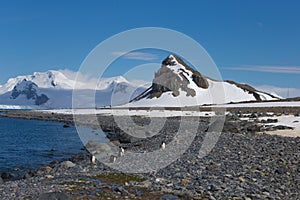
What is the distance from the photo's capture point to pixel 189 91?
149 meters

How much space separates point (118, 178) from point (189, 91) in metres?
134

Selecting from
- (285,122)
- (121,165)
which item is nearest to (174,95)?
(285,122)

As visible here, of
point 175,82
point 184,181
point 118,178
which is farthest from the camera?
point 175,82

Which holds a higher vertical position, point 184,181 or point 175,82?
point 175,82

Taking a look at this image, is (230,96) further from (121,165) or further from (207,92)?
(121,165)

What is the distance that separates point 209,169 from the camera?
54.3 ft

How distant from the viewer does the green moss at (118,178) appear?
50.8 feet

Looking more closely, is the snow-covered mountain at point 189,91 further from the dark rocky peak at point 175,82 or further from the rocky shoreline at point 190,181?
the rocky shoreline at point 190,181

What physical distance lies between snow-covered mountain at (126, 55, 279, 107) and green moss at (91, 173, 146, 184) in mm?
114388

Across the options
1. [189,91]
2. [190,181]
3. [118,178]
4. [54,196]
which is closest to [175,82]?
[189,91]

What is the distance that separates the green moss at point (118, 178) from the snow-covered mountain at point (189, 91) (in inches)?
4503

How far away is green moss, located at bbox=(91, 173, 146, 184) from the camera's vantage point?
15.5 meters

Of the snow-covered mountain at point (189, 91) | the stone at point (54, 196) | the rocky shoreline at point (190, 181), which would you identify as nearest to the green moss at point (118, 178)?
the rocky shoreline at point (190, 181)

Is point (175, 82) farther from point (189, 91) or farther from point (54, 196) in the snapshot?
point (54, 196)
